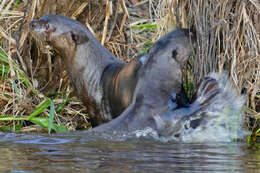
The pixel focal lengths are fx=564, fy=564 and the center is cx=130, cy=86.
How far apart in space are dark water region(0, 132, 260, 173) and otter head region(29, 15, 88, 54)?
1207mm

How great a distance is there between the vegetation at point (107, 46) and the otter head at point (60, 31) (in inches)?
7.8

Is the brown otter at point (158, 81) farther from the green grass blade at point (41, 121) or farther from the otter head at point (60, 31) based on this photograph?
the otter head at point (60, 31)

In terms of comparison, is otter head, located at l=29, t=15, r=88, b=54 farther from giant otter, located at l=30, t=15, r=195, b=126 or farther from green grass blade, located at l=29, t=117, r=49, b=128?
green grass blade, located at l=29, t=117, r=49, b=128

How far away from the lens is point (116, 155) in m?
2.74

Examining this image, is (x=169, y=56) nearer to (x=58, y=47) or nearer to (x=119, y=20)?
(x=58, y=47)

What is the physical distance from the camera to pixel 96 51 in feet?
15.2

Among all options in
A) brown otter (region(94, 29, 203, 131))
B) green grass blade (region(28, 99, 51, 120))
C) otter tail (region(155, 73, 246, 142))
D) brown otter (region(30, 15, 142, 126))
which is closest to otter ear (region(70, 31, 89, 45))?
brown otter (region(30, 15, 142, 126))

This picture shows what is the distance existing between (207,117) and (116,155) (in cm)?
97

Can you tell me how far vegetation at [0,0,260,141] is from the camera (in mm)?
3662

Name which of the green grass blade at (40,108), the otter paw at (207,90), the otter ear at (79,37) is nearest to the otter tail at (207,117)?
the otter paw at (207,90)

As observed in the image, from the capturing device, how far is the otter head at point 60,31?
15.1ft

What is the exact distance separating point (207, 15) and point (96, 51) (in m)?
1.19

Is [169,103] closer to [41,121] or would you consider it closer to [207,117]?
[207,117]

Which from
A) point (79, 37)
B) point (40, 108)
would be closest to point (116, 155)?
point (40, 108)
